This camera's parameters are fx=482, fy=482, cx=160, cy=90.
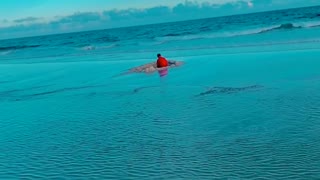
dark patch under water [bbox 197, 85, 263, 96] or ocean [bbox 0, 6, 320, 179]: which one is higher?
ocean [bbox 0, 6, 320, 179]

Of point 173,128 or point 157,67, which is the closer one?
point 173,128

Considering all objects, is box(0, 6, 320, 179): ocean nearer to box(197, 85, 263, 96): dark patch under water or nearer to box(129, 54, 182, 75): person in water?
box(197, 85, 263, 96): dark patch under water

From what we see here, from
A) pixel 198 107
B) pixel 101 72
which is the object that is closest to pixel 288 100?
pixel 198 107

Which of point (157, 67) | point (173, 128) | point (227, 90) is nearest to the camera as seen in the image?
point (173, 128)

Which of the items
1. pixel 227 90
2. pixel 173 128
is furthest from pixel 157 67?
pixel 173 128

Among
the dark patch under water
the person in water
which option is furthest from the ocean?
the person in water

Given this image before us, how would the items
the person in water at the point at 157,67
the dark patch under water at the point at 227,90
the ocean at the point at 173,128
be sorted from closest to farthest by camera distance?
the ocean at the point at 173,128, the dark patch under water at the point at 227,90, the person in water at the point at 157,67

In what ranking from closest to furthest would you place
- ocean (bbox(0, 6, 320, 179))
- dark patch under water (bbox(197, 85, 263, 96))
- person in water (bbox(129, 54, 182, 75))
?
ocean (bbox(0, 6, 320, 179)) < dark patch under water (bbox(197, 85, 263, 96)) < person in water (bbox(129, 54, 182, 75))

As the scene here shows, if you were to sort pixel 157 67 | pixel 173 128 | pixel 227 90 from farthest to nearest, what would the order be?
pixel 157 67 → pixel 227 90 → pixel 173 128

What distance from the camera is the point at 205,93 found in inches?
487

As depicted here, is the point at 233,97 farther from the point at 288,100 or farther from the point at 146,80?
the point at 146,80

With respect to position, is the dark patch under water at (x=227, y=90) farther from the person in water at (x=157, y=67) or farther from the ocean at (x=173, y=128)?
the person in water at (x=157, y=67)

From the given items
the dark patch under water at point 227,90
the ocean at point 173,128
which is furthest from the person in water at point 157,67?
the dark patch under water at point 227,90

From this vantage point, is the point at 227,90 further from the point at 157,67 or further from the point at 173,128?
the point at 157,67
